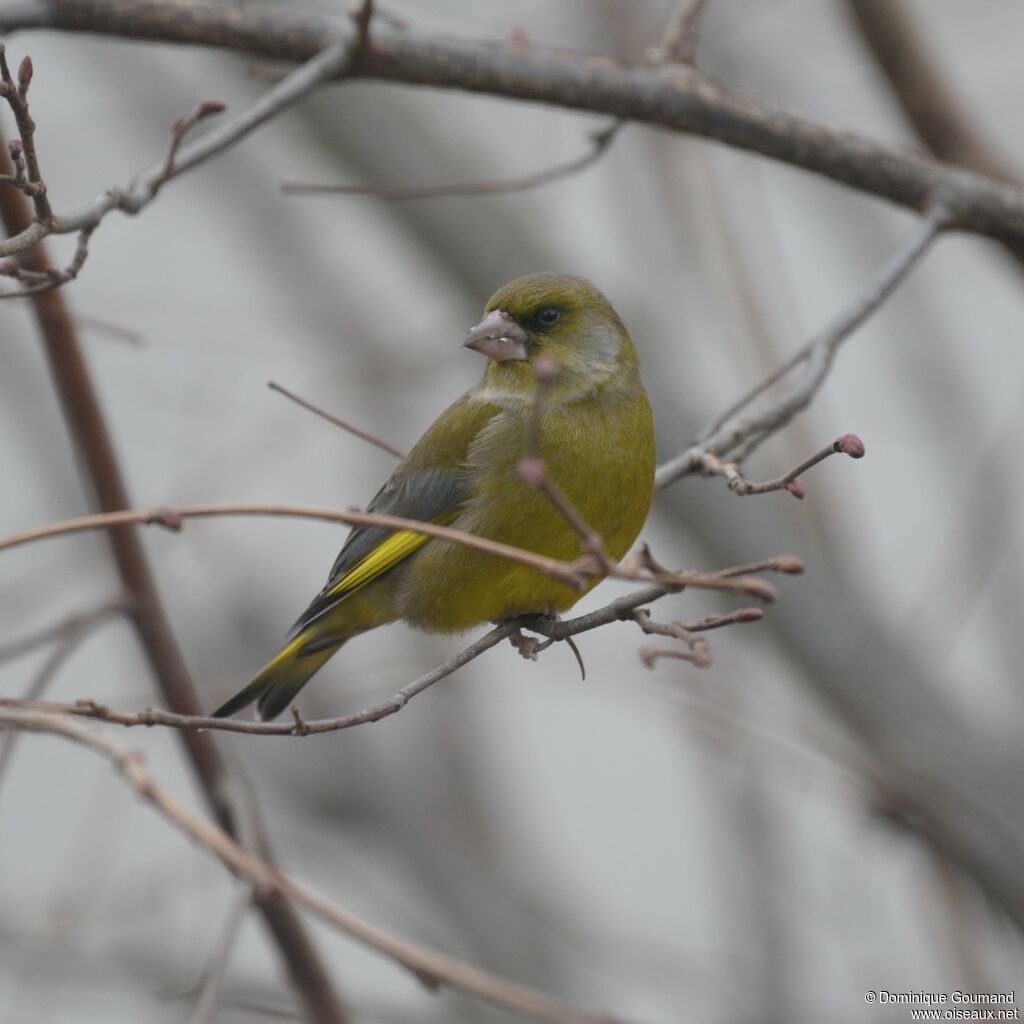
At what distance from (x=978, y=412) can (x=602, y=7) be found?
248cm

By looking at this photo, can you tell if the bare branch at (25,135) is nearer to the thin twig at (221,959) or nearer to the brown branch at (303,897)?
the brown branch at (303,897)

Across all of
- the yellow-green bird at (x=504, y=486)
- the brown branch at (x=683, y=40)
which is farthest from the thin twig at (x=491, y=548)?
the brown branch at (x=683, y=40)

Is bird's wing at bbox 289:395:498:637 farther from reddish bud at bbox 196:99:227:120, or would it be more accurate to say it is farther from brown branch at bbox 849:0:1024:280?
brown branch at bbox 849:0:1024:280

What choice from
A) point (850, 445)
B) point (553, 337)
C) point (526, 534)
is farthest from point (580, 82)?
A: point (850, 445)

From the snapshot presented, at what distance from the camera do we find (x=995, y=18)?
6.18 meters

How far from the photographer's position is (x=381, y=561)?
3.64 metres

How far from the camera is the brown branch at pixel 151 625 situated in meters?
3.27

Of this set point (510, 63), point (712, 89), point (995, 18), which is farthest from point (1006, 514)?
point (510, 63)

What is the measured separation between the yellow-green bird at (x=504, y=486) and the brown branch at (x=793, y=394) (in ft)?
0.62

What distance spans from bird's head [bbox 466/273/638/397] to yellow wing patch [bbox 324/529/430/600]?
1.54ft

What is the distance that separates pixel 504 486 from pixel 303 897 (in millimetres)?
1557

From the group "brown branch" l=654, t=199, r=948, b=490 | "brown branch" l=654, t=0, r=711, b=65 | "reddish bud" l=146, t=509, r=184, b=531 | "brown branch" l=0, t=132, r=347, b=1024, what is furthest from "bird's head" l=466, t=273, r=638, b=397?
"reddish bud" l=146, t=509, r=184, b=531

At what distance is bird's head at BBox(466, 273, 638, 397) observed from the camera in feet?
11.6

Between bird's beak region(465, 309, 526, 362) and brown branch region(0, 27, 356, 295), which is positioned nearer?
brown branch region(0, 27, 356, 295)
